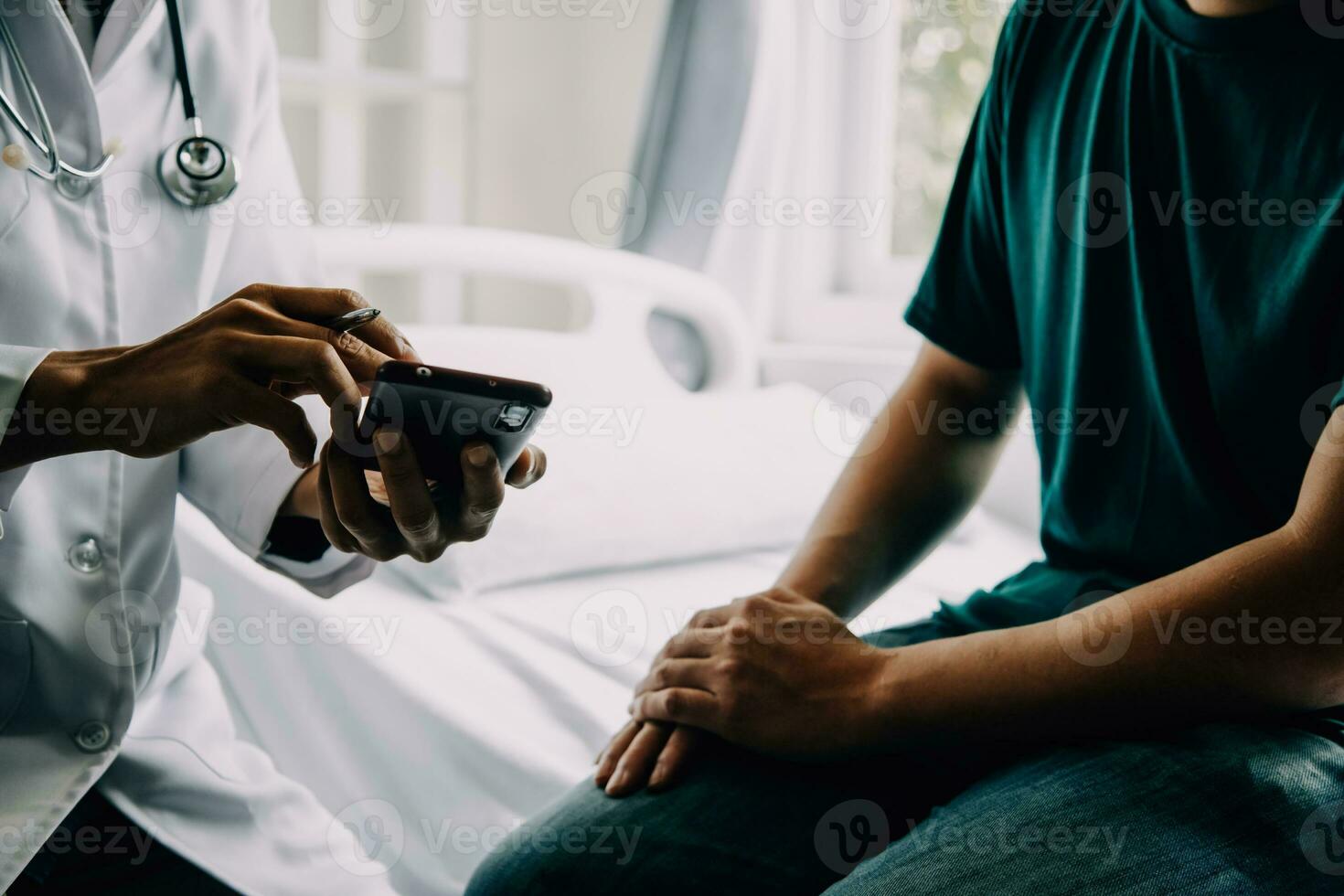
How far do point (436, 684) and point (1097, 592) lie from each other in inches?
24.9

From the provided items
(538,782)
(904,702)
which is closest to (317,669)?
(538,782)

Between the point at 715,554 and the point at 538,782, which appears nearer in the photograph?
the point at 538,782

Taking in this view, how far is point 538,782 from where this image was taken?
105cm

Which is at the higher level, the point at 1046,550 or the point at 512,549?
the point at 1046,550

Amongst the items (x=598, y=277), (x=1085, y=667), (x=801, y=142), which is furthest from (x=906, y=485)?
(x=801, y=142)

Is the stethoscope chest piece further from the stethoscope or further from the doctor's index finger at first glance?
the doctor's index finger

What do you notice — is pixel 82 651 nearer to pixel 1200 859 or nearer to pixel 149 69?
pixel 149 69

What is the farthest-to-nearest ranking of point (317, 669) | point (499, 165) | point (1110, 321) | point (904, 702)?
point (499, 165) < point (317, 669) < point (1110, 321) < point (904, 702)

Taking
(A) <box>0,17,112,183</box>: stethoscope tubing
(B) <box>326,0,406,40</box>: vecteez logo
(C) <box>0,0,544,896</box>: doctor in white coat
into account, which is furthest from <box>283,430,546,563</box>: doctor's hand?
(B) <box>326,0,406,40</box>: vecteez logo

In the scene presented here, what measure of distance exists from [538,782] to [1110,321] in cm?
64

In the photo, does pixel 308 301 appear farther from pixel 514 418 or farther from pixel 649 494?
pixel 649 494

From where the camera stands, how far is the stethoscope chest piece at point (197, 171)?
0.86m

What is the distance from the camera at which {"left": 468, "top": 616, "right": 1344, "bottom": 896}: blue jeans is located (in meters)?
0.69

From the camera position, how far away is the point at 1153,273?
2.94 feet
